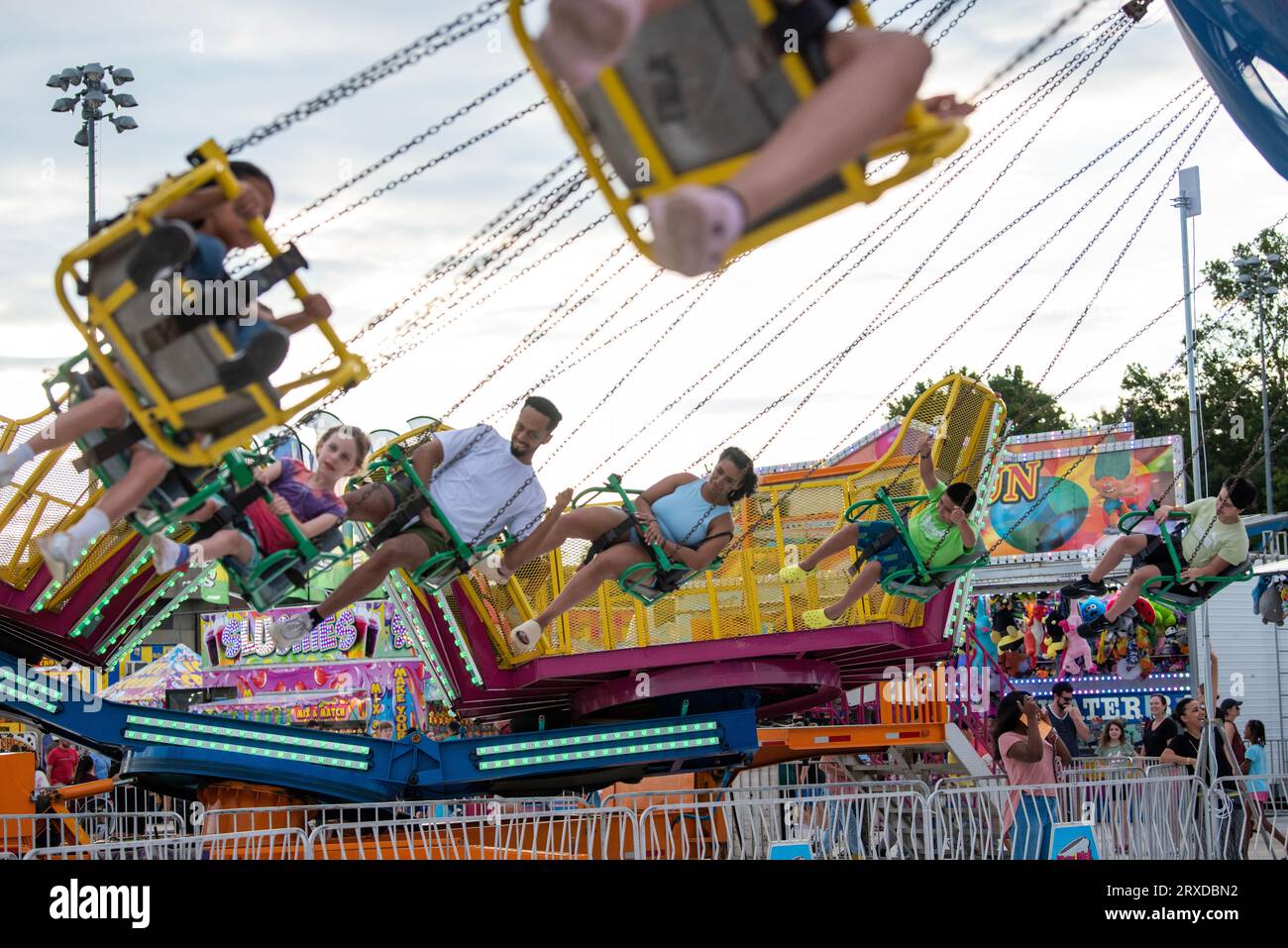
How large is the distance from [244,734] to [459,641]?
1.35 m

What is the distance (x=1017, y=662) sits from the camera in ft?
55.7

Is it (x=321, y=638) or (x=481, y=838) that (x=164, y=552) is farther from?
(x=321, y=638)

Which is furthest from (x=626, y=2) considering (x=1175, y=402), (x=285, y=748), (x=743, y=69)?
(x=1175, y=402)

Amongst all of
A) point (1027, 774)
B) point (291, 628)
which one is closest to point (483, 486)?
point (291, 628)

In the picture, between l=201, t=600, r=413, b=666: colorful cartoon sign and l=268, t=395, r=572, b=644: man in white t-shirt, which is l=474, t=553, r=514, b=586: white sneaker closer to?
l=268, t=395, r=572, b=644: man in white t-shirt

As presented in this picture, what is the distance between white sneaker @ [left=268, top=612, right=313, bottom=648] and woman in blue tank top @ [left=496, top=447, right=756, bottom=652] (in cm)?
84

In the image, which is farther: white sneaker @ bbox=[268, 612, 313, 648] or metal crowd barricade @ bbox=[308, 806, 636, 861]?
metal crowd barricade @ bbox=[308, 806, 636, 861]

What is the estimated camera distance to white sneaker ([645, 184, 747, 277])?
266 centimetres

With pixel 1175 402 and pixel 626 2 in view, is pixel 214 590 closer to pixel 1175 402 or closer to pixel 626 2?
pixel 626 2

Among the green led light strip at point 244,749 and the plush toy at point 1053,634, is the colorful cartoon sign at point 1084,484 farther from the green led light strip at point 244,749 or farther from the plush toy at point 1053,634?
the green led light strip at point 244,749

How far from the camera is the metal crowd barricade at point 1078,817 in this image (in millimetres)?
7820

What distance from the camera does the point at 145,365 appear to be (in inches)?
139

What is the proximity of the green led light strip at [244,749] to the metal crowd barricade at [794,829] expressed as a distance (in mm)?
1680

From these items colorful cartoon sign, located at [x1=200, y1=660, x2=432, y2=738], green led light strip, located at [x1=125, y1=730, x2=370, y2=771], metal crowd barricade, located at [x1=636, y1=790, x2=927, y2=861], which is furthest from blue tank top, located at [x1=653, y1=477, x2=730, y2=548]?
colorful cartoon sign, located at [x1=200, y1=660, x2=432, y2=738]
